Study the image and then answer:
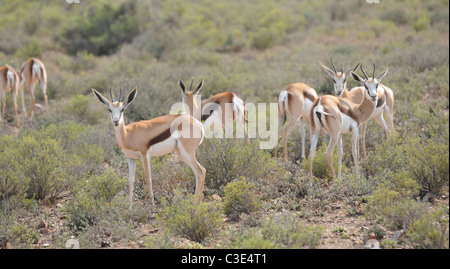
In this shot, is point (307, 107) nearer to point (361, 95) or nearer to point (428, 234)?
point (361, 95)

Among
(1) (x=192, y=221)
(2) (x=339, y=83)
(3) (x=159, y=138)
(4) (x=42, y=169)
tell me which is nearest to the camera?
(1) (x=192, y=221)

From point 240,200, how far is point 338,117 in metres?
2.29

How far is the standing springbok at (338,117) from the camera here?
25.0ft

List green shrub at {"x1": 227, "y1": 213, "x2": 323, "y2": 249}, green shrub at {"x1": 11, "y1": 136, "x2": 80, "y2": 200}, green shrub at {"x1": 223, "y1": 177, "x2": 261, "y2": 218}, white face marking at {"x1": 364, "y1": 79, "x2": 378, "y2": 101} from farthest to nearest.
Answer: white face marking at {"x1": 364, "y1": 79, "x2": 378, "y2": 101} < green shrub at {"x1": 11, "y1": 136, "x2": 80, "y2": 200} < green shrub at {"x1": 223, "y1": 177, "x2": 261, "y2": 218} < green shrub at {"x1": 227, "y1": 213, "x2": 323, "y2": 249}

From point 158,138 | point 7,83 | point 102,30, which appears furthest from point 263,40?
point 158,138

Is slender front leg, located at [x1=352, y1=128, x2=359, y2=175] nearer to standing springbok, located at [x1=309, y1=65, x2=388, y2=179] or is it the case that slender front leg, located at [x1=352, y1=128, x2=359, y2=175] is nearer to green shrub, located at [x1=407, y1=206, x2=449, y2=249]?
standing springbok, located at [x1=309, y1=65, x2=388, y2=179]

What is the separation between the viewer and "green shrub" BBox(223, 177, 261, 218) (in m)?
6.61

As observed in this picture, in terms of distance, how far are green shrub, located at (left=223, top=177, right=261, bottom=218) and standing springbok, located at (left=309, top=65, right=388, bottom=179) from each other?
143 centimetres

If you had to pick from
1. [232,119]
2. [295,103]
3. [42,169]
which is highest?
[295,103]

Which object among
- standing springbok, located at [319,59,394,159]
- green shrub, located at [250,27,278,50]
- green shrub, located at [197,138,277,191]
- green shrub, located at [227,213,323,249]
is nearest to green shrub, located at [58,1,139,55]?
green shrub, located at [250,27,278,50]

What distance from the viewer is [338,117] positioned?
762cm

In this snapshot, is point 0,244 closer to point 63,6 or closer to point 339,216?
point 339,216
